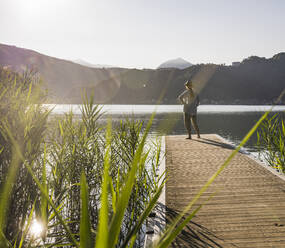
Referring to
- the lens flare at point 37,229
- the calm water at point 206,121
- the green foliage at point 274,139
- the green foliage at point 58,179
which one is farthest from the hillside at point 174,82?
the lens flare at point 37,229

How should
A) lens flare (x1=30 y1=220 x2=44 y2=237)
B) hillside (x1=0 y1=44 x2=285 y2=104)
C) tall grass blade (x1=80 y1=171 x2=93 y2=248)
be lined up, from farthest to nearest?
hillside (x1=0 y1=44 x2=285 y2=104)
lens flare (x1=30 y1=220 x2=44 y2=237)
tall grass blade (x1=80 y1=171 x2=93 y2=248)

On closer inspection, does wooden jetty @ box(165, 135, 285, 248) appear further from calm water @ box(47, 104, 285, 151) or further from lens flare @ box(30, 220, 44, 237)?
lens flare @ box(30, 220, 44, 237)

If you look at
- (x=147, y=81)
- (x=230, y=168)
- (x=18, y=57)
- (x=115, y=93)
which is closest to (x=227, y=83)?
(x=147, y=81)

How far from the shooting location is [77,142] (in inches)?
153

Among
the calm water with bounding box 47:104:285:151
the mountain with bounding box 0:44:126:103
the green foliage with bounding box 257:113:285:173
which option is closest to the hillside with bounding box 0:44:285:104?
the mountain with bounding box 0:44:126:103

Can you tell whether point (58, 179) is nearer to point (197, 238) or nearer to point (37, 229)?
point (37, 229)

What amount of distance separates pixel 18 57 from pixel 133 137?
100583 mm

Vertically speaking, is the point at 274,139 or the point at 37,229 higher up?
the point at 274,139

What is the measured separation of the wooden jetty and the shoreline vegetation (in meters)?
0.34

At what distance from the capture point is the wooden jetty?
264 cm

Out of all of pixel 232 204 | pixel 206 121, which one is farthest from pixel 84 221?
pixel 206 121

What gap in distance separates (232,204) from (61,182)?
238 cm

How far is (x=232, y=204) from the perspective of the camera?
349 cm

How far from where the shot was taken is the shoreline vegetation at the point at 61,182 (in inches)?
19.1
